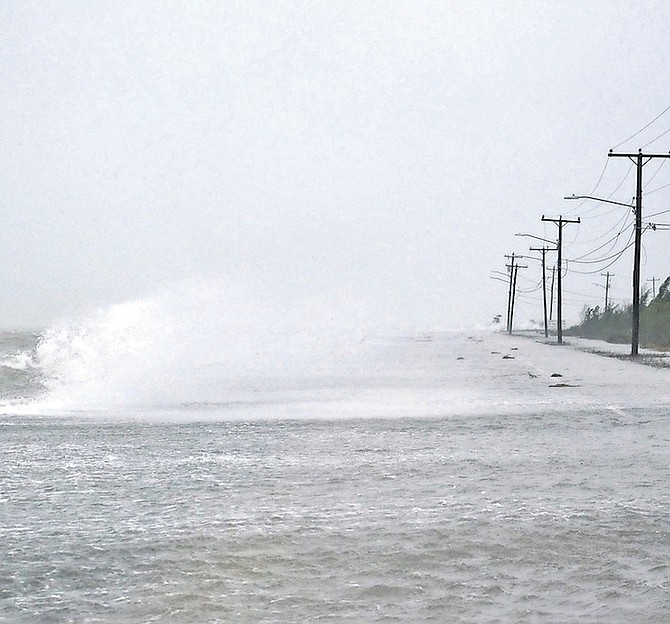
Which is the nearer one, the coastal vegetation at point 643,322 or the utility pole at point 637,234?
the utility pole at point 637,234

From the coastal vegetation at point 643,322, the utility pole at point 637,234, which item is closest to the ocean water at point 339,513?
the utility pole at point 637,234

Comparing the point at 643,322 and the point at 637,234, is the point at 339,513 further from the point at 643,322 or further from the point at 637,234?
the point at 643,322

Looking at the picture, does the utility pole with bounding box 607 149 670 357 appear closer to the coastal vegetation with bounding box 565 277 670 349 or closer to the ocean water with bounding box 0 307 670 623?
the coastal vegetation with bounding box 565 277 670 349

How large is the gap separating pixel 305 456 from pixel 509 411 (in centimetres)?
708

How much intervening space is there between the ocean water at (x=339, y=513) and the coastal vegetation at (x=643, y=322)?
50846mm

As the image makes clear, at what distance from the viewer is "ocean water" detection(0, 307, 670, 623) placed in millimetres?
6215

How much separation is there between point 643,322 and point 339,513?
8643 cm

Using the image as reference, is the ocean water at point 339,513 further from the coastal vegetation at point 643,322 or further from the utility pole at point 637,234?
the coastal vegetation at point 643,322

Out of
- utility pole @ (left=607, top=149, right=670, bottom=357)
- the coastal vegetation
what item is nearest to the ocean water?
utility pole @ (left=607, top=149, right=670, bottom=357)

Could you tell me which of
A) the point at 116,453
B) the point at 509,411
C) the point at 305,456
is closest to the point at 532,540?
the point at 305,456

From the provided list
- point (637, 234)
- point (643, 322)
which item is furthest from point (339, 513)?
point (643, 322)

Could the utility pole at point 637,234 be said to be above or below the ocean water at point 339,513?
above

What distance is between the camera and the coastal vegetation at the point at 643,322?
82.0 meters

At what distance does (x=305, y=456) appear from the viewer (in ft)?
43.1
